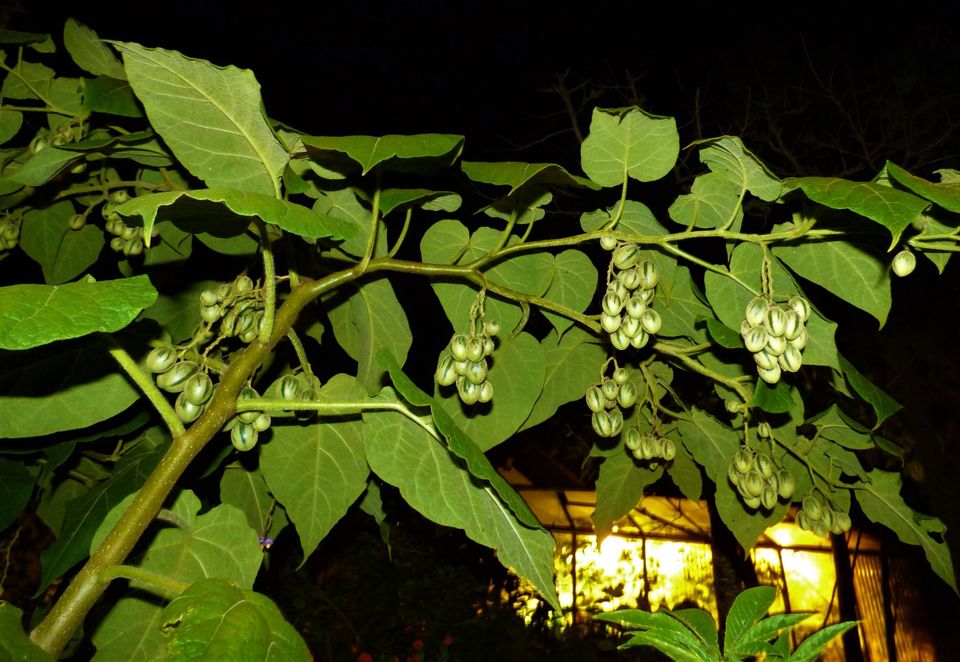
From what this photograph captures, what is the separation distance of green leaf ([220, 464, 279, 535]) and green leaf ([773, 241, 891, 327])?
895 millimetres

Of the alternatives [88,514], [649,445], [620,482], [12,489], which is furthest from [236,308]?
[620,482]

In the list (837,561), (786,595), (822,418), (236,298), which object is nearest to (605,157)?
(236,298)

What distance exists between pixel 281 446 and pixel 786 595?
22.4ft

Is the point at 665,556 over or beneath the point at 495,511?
over

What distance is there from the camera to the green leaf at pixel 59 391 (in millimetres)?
780

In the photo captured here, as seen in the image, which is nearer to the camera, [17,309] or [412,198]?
[17,309]

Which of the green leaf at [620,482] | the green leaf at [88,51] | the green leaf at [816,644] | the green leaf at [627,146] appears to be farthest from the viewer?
the green leaf at [620,482]

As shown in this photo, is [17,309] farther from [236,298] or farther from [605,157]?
[605,157]

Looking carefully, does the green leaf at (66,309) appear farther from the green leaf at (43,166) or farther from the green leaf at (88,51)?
the green leaf at (88,51)

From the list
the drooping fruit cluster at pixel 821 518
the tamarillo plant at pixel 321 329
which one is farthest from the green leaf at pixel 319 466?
the drooping fruit cluster at pixel 821 518

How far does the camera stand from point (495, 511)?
81cm

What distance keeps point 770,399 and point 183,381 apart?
0.74 meters

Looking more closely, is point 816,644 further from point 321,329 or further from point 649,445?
point 321,329

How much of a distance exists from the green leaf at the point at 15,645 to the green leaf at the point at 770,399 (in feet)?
2.61
